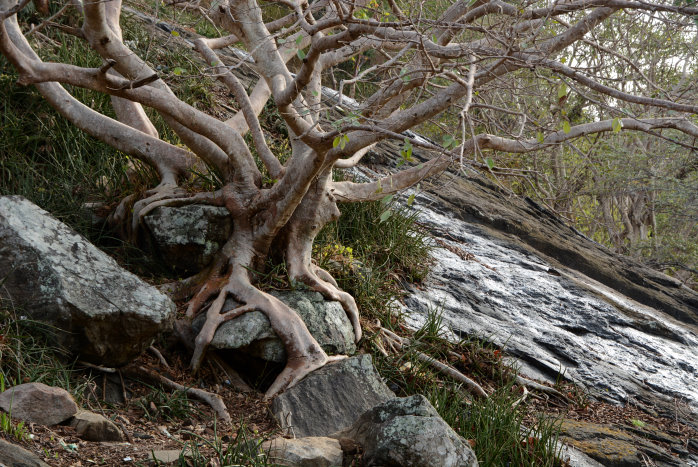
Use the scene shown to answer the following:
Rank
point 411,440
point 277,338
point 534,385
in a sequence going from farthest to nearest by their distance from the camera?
1. point 534,385
2. point 277,338
3. point 411,440

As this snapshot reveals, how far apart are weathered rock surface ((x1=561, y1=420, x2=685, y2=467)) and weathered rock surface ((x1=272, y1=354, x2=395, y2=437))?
1.60 m

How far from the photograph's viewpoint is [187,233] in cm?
568

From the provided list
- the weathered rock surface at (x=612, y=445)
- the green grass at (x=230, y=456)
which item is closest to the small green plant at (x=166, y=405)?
the green grass at (x=230, y=456)

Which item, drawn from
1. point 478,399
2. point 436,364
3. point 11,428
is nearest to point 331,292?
point 436,364

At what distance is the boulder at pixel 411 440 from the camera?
3492 millimetres

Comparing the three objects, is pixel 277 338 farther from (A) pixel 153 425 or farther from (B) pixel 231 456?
(B) pixel 231 456

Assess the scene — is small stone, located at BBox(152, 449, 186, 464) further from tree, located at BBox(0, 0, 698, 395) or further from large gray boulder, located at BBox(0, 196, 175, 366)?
tree, located at BBox(0, 0, 698, 395)

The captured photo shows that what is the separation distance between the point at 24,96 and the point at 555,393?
601 cm

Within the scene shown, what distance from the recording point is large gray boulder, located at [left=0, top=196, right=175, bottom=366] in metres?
4.29

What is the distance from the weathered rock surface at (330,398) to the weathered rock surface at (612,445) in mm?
1597

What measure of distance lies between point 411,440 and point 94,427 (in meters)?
1.78

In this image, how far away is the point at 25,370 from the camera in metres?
4.14

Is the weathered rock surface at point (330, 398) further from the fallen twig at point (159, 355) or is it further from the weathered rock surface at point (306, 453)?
the fallen twig at point (159, 355)

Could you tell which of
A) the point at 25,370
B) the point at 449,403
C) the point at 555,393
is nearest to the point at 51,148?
the point at 25,370
